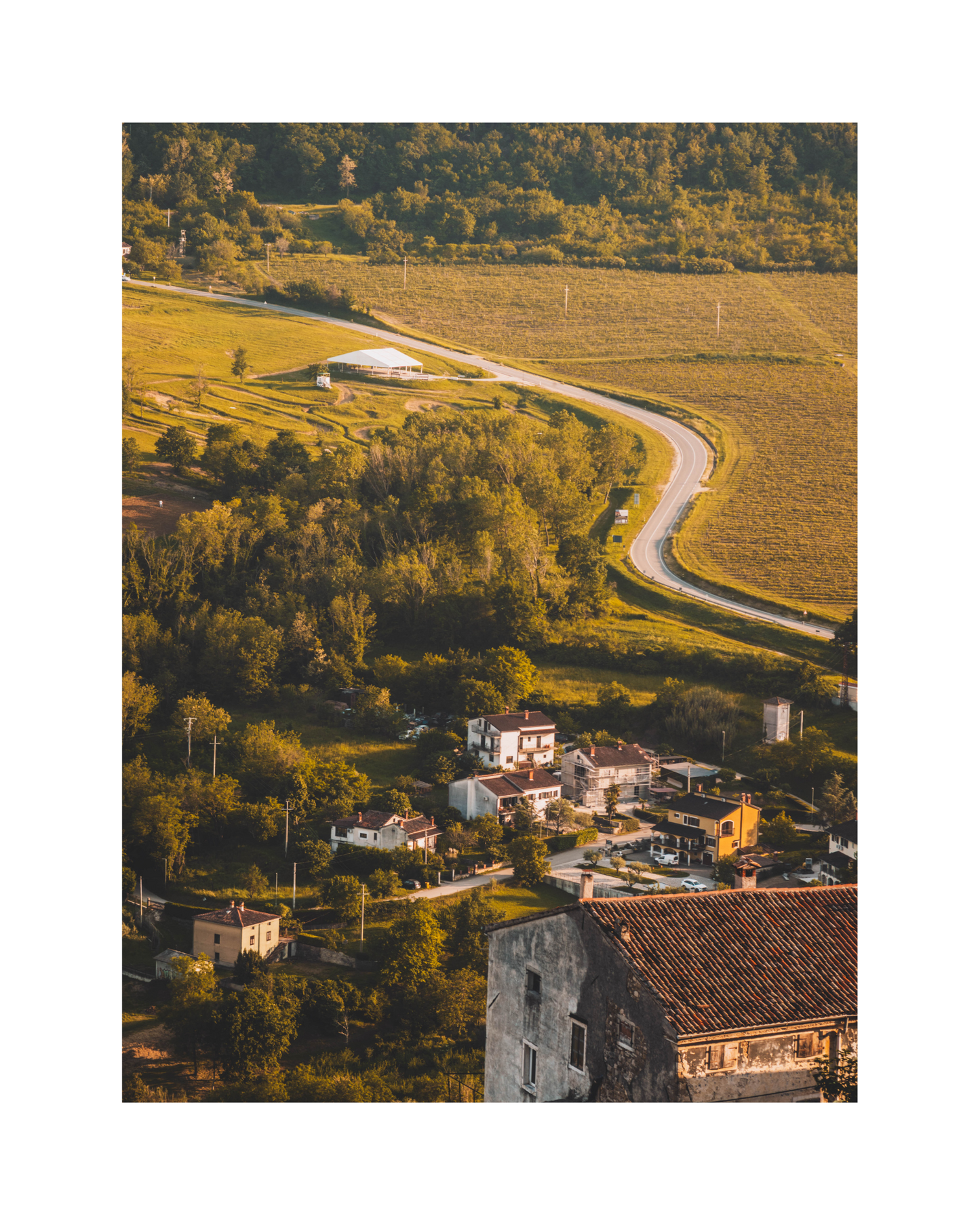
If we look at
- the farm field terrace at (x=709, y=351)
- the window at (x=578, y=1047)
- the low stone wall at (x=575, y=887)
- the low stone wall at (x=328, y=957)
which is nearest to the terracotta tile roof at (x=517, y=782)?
the low stone wall at (x=575, y=887)

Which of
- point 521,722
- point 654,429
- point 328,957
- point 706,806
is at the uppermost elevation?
point 654,429

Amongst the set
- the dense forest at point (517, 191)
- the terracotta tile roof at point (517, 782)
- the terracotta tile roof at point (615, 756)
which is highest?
the dense forest at point (517, 191)

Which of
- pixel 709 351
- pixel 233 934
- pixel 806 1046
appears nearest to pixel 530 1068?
pixel 806 1046

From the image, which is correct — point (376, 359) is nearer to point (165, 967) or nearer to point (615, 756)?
point (615, 756)

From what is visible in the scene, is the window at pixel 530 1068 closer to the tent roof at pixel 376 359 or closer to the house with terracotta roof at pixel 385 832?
the house with terracotta roof at pixel 385 832

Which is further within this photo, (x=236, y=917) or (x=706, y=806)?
(x=706, y=806)

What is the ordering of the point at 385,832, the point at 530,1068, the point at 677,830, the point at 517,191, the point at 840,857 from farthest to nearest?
the point at 517,191 → the point at 385,832 → the point at 677,830 → the point at 840,857 → the point at 530,1068
